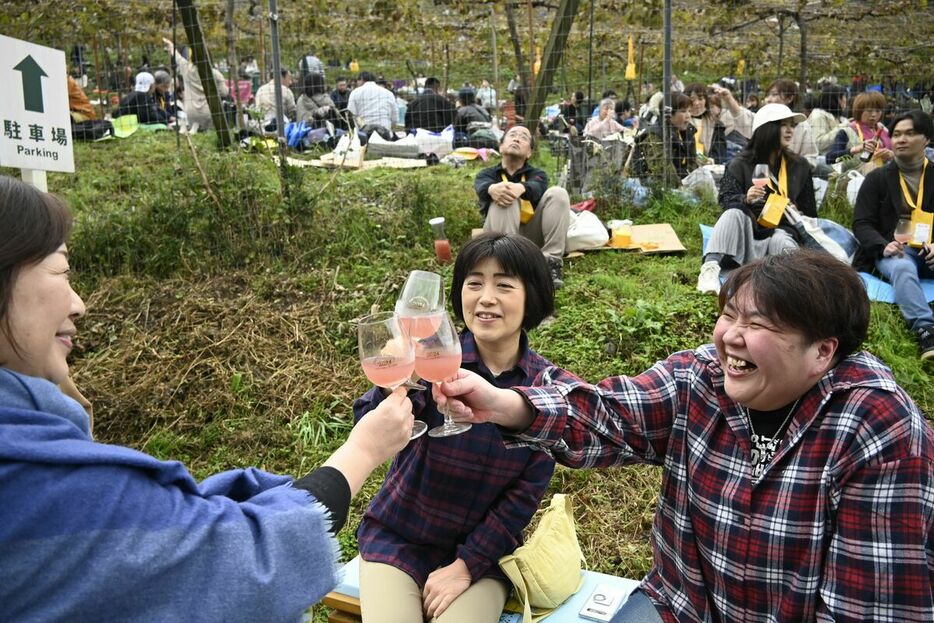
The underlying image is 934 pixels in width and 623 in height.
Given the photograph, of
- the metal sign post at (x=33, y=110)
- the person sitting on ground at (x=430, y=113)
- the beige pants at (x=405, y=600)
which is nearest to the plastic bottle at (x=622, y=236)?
the metal sign post at (x=33, y=110)

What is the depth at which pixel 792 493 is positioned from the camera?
1.94m

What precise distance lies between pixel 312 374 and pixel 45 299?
3.72m

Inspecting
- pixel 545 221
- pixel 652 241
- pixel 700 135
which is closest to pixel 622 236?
pixel 652 241

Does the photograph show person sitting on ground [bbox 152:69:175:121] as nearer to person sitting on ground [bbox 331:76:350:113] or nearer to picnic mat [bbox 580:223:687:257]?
person sitting on ground [bbox 331:76:350:113]

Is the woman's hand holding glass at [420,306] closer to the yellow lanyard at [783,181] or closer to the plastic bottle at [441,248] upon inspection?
the plastic bottle at [441,248]

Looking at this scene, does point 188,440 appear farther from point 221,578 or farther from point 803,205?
point 803,205

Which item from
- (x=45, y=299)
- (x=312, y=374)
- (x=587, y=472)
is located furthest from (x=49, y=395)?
(x=312, y=374)

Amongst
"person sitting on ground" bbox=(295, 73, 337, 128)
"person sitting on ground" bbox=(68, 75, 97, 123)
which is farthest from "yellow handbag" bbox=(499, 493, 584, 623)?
"person sitting on ground" bbox=(68, 75, 97, 123)

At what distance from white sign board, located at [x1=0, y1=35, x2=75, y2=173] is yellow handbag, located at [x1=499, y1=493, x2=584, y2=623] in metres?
3.71

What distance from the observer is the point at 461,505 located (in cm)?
276

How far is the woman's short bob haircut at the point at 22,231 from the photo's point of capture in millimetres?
1497

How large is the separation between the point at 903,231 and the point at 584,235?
2.46 m

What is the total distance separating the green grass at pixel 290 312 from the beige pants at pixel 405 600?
1242 millimetres

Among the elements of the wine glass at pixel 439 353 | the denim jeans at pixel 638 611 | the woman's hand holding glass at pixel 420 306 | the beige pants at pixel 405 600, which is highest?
the woman's hand holding glass at pixel 420 306
